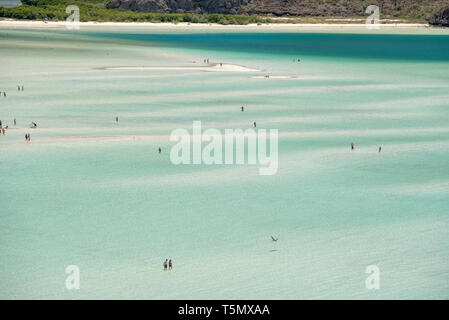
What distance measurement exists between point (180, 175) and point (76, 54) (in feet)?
214

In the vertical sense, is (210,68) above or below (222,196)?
below

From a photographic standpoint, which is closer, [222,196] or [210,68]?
[222,196]

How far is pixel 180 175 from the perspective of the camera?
1528 inches

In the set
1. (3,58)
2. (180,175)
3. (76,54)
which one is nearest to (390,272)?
(180,175)

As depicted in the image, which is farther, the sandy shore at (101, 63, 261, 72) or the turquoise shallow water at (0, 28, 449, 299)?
the sandy shore at (101, 63, 261, 72)

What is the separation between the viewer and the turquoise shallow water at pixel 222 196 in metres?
26.3

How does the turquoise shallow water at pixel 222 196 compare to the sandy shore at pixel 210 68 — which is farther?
the sandy shore at pixel 210 68

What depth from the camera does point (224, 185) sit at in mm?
37062

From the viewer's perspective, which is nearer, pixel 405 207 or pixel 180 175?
pixel 405 207

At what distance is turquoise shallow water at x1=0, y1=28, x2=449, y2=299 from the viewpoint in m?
26.3

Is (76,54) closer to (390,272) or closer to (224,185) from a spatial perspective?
(224,185)

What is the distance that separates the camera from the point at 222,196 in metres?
35.3

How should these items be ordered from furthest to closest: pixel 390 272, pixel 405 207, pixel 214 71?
pixel 214 71 < pixel 405 207 < pixel 390 272
